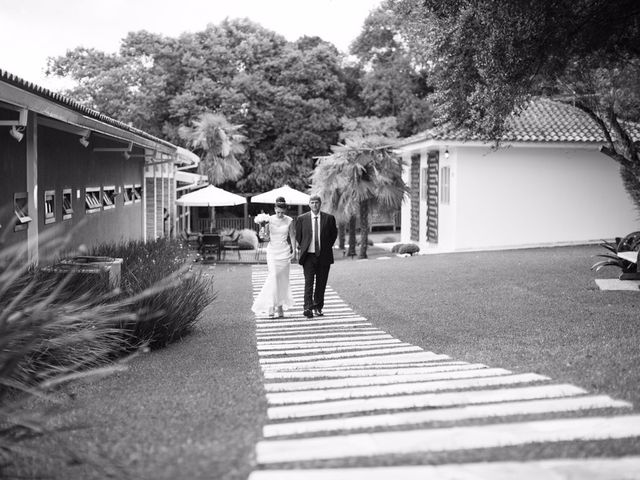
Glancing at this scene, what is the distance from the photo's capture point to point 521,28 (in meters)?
11.2

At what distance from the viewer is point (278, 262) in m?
12.9

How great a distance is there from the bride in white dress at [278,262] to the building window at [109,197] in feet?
23.4

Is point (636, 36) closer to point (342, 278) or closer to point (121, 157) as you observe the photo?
point (342, 278)

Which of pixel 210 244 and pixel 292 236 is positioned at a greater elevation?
pixel 292 236

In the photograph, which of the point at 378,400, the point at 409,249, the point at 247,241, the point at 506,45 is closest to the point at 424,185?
the point at 409,249

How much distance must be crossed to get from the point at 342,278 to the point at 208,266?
9.58 m

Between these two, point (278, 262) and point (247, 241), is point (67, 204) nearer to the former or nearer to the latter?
point (278, 262)

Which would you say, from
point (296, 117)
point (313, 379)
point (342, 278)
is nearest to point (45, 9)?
point (296, 117)

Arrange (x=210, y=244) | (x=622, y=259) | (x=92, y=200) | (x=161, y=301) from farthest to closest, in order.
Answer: (x=210, y=244) < (x=92, y=200) < (x=622, y=259) < (x=161, y=301)

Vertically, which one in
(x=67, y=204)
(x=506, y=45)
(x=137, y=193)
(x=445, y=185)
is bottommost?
(x=67, y=204)

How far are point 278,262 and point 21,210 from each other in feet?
12.8

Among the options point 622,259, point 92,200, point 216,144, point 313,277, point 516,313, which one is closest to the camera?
point 516,313

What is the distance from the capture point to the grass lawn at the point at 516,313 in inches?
304

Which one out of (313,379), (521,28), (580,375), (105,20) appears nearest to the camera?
(580,375)
